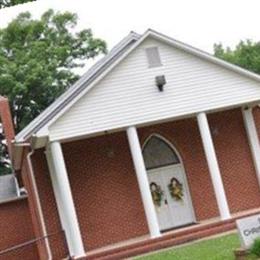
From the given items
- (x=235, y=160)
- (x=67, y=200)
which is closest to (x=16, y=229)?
(x=67, y=200)

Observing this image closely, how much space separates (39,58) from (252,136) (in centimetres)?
1840

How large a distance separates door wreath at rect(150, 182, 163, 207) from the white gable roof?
9.27 feet

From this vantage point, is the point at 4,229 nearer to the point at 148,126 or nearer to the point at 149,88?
the point at 148,126

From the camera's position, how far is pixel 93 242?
1975 centimetres

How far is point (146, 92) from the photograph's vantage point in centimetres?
1891

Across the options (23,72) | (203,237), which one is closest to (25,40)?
(23,72)

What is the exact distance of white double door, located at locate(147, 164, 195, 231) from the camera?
→ 2069cm

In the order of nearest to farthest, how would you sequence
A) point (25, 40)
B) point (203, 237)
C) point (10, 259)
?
point (203, 237)
point (10, 259)
point (25, 40)

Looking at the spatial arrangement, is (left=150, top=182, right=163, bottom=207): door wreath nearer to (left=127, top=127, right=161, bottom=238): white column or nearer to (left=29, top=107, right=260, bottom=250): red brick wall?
(left=29, top=107, right=260, bottom=250): red brick wall

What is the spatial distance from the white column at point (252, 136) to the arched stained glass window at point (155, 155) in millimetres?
2507

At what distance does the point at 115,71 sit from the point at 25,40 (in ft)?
68.8

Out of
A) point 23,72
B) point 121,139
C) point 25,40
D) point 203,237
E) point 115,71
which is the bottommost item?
point 203,237

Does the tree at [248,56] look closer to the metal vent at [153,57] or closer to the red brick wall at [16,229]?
the red brick wall at [16,229]

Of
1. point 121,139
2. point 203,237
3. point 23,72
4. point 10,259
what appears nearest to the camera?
point 203,237
